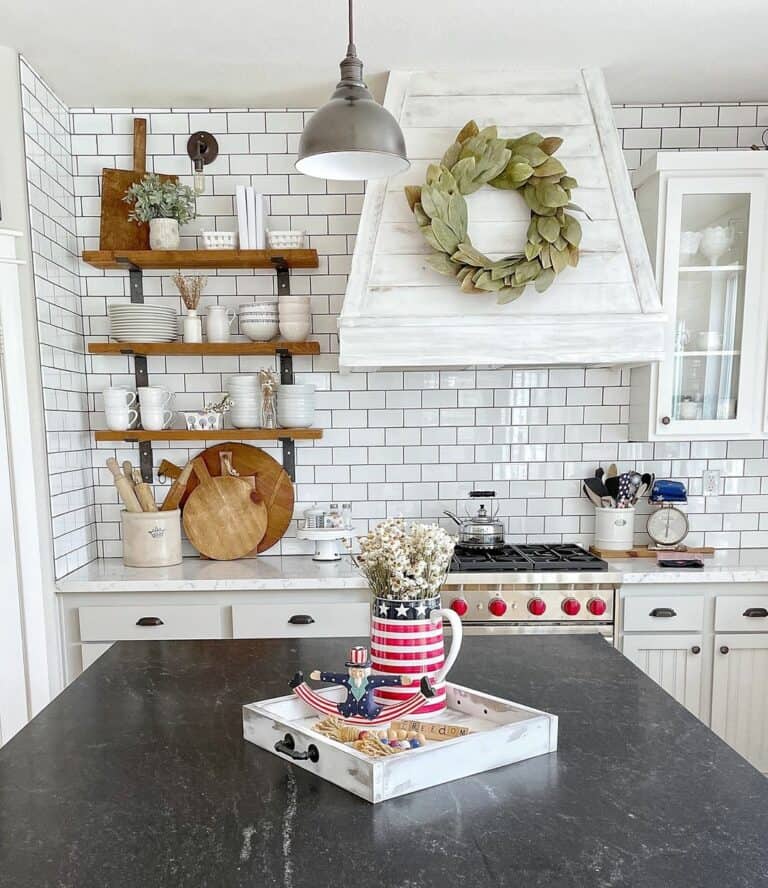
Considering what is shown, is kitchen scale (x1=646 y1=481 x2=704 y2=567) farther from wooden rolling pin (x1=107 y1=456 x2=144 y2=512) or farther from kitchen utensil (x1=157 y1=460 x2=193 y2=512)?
wooden rolling pin (x1=107 y1=456 x2=144 y2=512)

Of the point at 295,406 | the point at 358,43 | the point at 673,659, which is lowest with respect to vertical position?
the point at 673,659

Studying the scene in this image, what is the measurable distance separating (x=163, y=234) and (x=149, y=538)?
4.34ft

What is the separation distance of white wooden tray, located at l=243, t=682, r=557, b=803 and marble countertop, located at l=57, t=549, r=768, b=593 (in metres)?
1.39

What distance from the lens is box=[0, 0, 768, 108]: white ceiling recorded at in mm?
2385

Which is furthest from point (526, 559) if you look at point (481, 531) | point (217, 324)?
point (217, 324)

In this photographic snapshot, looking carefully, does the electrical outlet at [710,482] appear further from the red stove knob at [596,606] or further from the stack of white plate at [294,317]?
the stack of white plate at [294,317]

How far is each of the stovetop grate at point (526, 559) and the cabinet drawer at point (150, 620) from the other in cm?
102

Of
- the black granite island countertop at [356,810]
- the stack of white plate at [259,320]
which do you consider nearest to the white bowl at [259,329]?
the stack of white plate at [259,320]

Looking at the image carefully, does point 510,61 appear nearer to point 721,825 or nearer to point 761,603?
point 761,603

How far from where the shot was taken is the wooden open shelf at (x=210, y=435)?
121 inches

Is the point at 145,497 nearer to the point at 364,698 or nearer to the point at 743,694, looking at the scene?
the point at 364,698

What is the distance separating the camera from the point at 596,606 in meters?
2.80

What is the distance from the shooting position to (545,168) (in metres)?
2.64

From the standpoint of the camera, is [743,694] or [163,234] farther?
[163,234]
